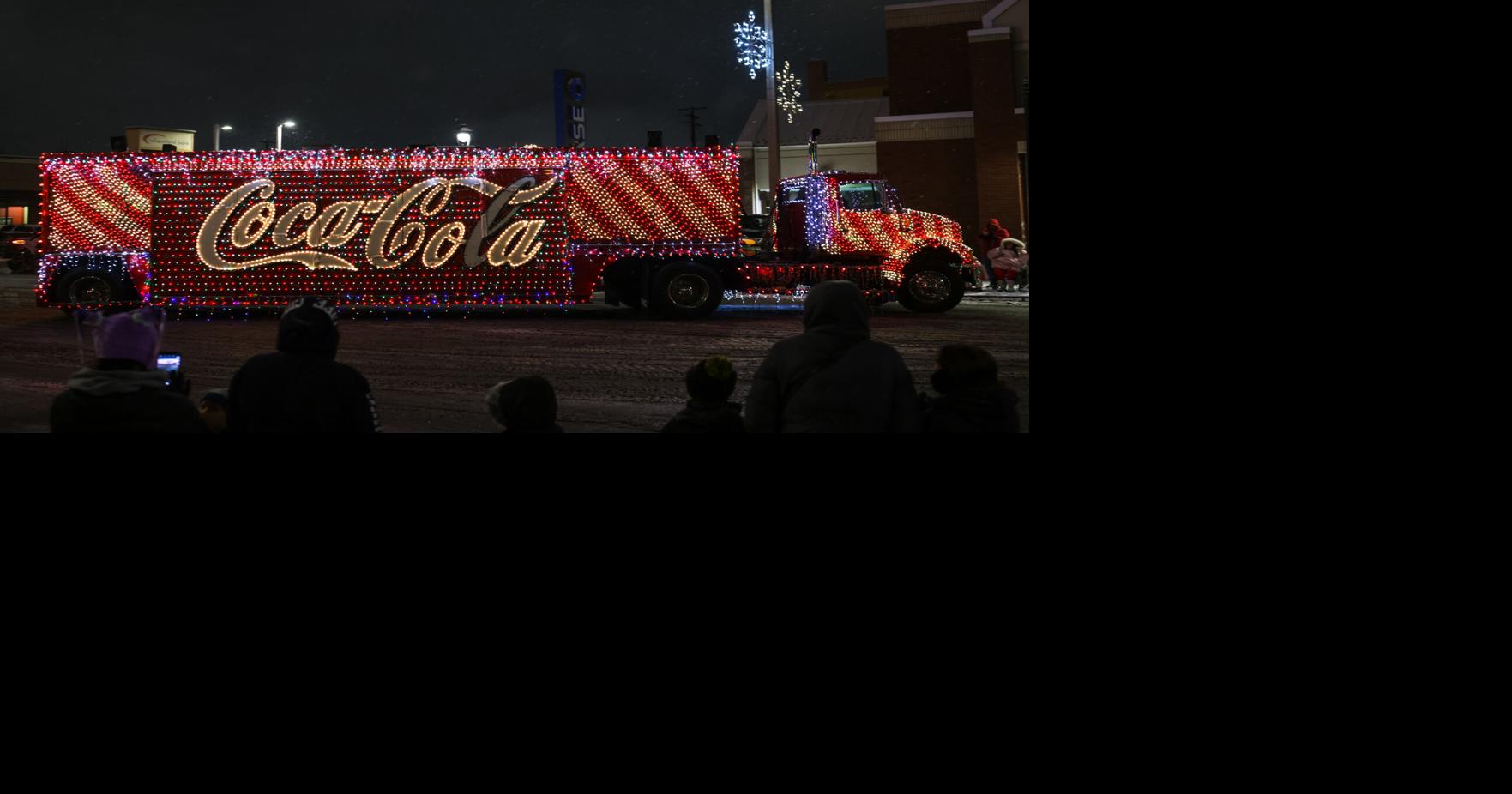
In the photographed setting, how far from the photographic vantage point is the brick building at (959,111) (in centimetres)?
2656

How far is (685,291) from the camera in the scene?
15.5 meters

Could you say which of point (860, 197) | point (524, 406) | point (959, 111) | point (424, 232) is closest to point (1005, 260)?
point (860, 197)

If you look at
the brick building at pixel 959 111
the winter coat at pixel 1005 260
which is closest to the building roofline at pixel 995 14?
the brick building at pixel 959 111

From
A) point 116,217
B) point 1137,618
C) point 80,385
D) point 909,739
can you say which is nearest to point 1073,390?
point 1137,618

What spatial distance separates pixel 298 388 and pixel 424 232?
1237cm

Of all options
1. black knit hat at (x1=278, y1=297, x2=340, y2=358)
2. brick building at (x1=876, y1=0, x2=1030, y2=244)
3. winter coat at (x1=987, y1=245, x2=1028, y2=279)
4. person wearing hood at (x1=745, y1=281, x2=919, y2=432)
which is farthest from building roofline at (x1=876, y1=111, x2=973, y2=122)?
black knit hat at (x1=278, y1=297, x2=340, y2=358)

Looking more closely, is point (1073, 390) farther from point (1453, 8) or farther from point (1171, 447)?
point (1453, 8)

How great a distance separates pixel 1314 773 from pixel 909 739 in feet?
3.49

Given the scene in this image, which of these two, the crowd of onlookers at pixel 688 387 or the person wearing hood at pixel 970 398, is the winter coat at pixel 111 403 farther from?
the person wearing hood at pixel 970 398

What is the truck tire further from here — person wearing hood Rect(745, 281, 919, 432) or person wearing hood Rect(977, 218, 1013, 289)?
person wearing hood Rect(745, 281, 919, 432)

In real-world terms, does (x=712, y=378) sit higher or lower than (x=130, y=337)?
lower

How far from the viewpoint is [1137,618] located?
3.46m

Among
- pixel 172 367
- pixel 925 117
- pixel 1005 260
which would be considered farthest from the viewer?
pixel 925 117

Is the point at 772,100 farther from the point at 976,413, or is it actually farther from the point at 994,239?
the point at 976,413
